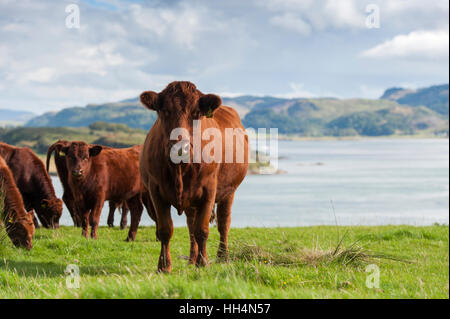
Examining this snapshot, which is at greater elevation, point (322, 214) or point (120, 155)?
point (120, 155)

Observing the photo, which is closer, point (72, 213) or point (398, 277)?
point (398, 277)

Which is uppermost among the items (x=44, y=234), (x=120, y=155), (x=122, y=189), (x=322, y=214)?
(x=120, y=155)

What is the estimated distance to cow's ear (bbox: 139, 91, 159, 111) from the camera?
6422 millimetres

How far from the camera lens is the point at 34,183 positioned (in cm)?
1504

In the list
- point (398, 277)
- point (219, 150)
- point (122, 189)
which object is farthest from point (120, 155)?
point (398, 277)

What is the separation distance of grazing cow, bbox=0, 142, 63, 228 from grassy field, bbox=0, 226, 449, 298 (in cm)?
234

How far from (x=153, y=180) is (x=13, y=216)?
491cm

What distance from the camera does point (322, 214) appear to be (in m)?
62.2

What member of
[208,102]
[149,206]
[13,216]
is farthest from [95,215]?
[208,102]

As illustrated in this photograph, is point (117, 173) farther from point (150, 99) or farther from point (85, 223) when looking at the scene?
point (150, 99)

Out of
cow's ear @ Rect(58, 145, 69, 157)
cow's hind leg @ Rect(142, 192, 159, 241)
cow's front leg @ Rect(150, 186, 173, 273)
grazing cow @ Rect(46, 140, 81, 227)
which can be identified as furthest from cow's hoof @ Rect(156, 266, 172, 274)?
grazing cow @ Rect(46, 140, 81, 227)
